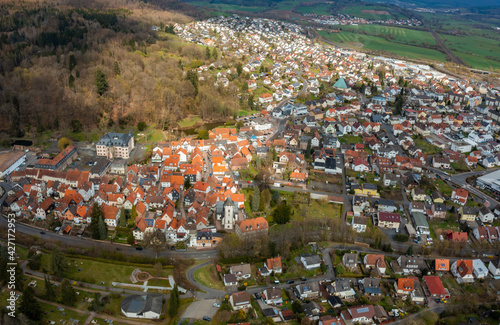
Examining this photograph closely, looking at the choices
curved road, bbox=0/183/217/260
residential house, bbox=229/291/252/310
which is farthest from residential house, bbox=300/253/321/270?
curved road, bbox=0/183/217/260

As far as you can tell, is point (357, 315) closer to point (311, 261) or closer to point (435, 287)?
point (311, 261)

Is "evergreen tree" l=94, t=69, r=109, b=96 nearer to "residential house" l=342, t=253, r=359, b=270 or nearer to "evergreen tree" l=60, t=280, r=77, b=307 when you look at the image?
"evergreen tree" l=60, t=280, r=77, b=307

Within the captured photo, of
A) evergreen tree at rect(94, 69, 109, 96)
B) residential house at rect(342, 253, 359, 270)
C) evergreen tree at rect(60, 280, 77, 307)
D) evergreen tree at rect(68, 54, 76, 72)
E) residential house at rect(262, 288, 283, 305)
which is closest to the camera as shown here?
evergreen tree at rect(60, 280, 77, 307)

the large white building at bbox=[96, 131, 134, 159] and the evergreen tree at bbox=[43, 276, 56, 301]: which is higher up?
the large white building at bbox=[96, 131, 134, 159]

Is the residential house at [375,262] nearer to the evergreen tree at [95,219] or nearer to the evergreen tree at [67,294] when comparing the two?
the evergreen tree at [67,294]

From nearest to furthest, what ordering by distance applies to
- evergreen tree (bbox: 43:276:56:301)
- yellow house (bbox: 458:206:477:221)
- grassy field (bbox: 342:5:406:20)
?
1. evergreen tree (bbox: 43:276:56:301)
2. yellow house (bbox: 458:206:477:221)
3. grassy field (bbox: 342:5:406:20)

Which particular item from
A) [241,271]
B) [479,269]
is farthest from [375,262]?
[241,271]
